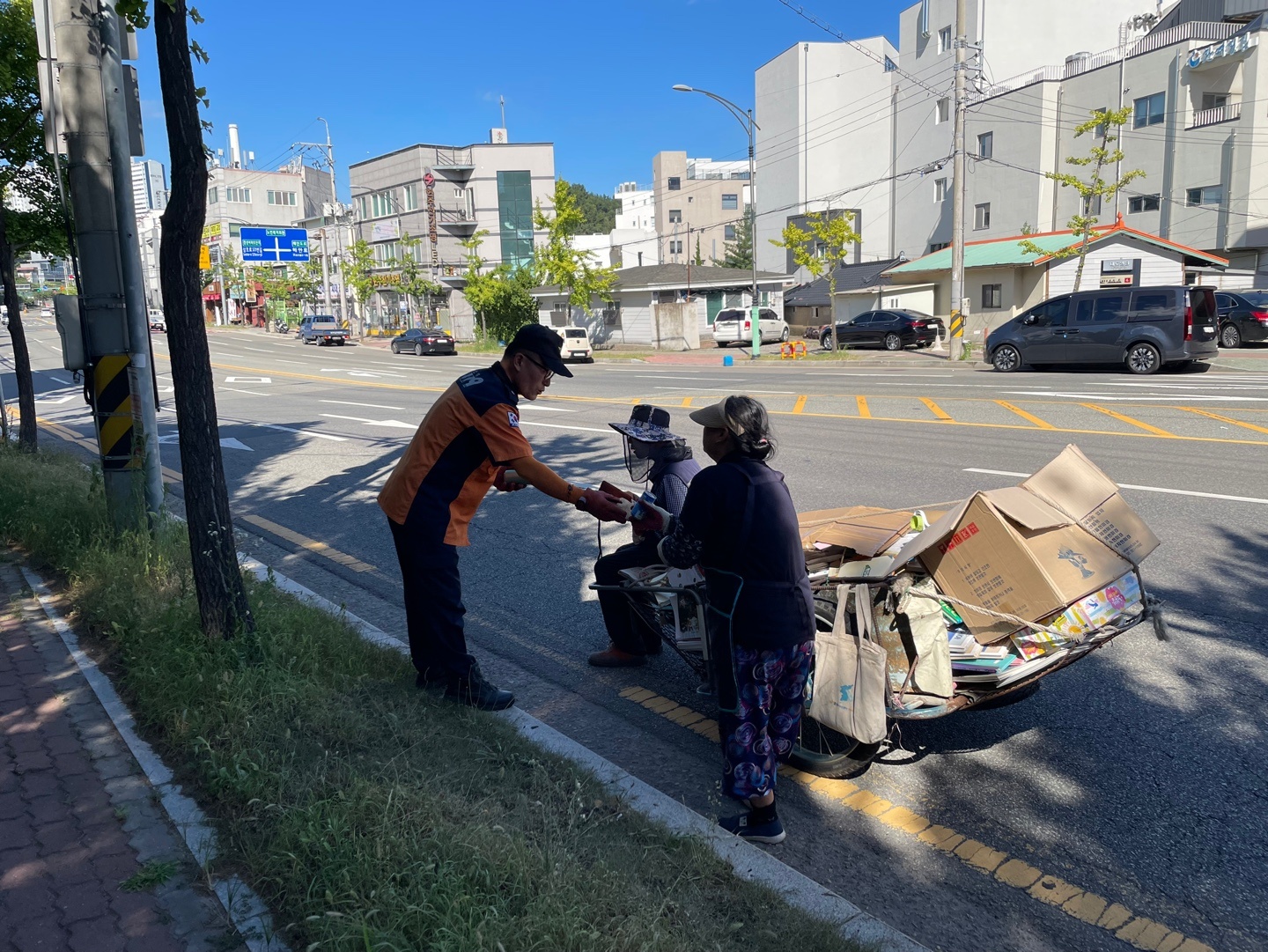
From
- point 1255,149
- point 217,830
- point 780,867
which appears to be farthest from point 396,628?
point 1255,149

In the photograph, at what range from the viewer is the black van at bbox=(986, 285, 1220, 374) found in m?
19.6

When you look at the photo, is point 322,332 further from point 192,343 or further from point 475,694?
point 475,694

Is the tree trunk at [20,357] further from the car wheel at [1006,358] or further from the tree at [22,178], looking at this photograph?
the car wheel at [1006,358]

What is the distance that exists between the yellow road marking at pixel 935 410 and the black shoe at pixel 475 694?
10.8 meters

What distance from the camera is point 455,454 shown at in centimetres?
434

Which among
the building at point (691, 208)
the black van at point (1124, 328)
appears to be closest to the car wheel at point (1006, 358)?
the black van at point (1124, 328)

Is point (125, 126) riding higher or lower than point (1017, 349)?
higher

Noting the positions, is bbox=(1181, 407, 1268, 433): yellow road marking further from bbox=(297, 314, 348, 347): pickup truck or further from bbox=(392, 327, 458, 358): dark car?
bbox=(297, 314, 348, 347): pickup truck

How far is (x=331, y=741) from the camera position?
3891mm

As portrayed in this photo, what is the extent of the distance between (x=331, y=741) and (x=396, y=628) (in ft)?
7.04

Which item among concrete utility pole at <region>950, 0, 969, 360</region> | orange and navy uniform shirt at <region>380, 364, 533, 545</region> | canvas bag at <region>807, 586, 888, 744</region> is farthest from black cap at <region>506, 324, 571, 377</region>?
concrete utility pole at <region>950, 0, 969, 360</region>

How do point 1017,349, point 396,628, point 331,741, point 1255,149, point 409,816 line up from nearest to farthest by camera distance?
point 409,816
point 331,741
point 396,628
point 1017,349
point 1255,149

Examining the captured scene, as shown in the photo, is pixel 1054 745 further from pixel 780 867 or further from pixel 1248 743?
pixel 780 867

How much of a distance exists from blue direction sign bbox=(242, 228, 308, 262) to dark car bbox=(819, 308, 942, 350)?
39.1 meters
